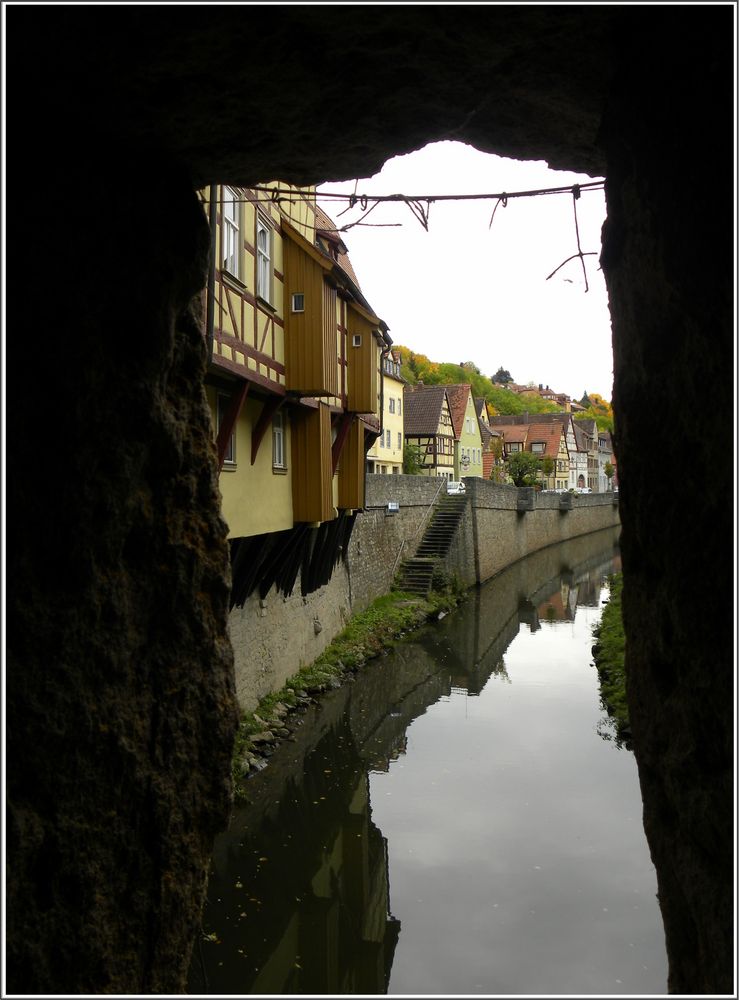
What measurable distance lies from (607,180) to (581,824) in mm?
8542

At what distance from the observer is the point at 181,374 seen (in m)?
3.62

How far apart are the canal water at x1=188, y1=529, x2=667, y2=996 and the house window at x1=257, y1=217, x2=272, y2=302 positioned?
6.54 m

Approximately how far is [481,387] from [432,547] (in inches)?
2731

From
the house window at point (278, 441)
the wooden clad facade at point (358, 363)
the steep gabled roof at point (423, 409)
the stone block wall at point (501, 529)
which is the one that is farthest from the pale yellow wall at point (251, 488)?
the steep gabled roof at point (423, 409)

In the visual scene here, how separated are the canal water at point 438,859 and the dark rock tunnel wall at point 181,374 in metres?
3.22

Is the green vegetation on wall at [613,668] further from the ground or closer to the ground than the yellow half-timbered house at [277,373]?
Result: closer to the ground

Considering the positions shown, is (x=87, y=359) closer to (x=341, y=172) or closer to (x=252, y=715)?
(x=341, y=172)

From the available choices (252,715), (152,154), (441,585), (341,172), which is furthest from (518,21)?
(441,585)

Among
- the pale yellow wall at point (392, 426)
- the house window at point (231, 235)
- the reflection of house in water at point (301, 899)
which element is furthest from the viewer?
the pale yellow wall at point (392, 426)

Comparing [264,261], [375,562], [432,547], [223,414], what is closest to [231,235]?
[264,261]

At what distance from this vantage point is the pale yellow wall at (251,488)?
31.3 feet

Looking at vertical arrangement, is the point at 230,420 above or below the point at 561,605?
above

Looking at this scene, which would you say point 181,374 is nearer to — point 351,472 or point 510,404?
point 351,472

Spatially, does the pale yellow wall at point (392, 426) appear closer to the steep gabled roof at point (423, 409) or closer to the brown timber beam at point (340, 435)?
the steep gabled roof at point (423, 409)
